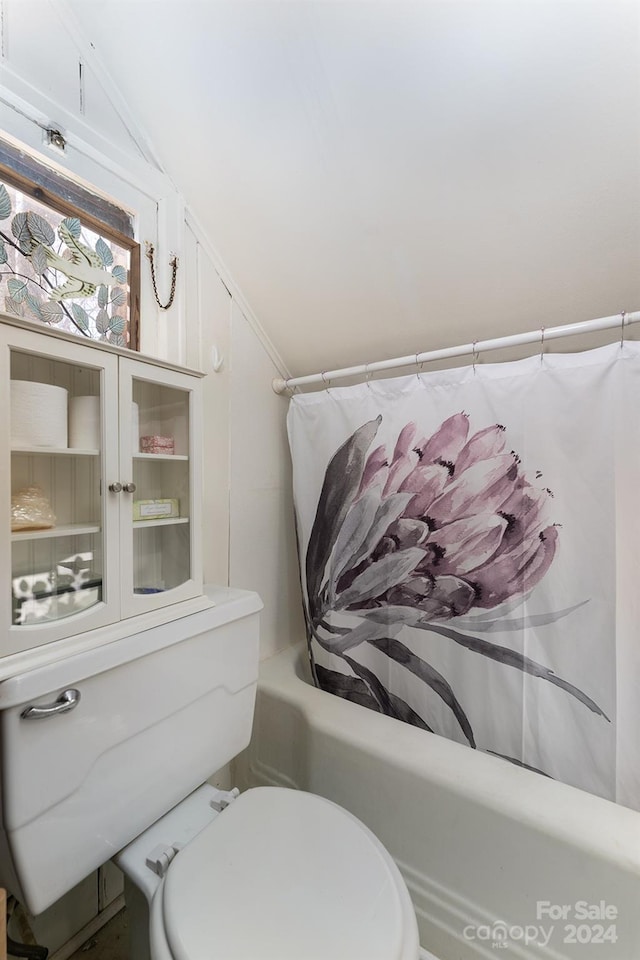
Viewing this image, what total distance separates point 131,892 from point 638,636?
4.15 feet

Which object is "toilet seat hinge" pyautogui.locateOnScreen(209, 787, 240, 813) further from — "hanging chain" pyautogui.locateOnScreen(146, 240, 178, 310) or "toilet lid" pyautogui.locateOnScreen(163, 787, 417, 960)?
"hanging chain" pyautogui.locateOnScreen(146, 240, 178, 310)

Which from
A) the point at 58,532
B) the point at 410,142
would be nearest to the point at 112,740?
the point at 58,532

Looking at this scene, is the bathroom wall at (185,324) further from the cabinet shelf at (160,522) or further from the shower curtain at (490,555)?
the cabinet shelf at (160,522)

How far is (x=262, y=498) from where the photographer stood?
64.2 inches

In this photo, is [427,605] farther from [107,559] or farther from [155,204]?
[155,204]

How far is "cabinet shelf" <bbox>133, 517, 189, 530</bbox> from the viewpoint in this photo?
3.14ft

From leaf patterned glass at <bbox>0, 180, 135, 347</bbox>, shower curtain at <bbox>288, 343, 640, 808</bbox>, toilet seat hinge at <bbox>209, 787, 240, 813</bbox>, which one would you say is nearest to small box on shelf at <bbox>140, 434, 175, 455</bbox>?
leaf patterned glass at <bbox>0, 180, 135, 347</bbox>

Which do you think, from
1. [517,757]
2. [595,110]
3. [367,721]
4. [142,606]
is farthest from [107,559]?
[595,110]

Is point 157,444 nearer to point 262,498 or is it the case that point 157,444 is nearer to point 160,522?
point 160,522

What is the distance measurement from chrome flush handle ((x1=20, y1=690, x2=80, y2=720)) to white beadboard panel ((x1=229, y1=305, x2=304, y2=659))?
2.46ft

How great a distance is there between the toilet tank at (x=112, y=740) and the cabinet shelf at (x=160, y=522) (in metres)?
0.22

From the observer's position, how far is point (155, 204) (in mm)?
1228

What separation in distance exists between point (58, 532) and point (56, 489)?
0.09m

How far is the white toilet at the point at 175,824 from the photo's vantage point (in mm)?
685
